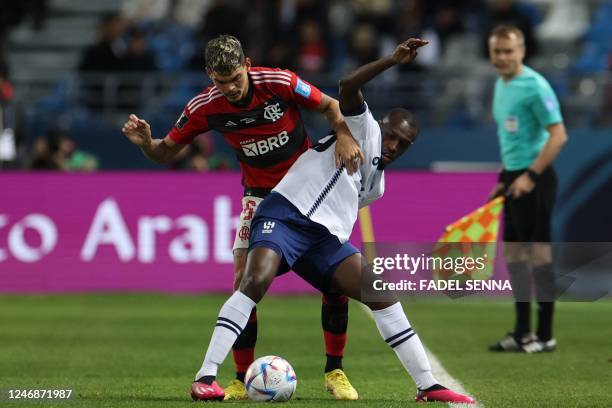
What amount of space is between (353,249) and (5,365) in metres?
3.18

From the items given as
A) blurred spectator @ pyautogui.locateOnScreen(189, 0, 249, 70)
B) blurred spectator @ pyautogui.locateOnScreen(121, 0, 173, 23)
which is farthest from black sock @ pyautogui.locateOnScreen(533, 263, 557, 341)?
blurred spectator @ pyautogui.locateOnScreen(121, 0, 173, 23)

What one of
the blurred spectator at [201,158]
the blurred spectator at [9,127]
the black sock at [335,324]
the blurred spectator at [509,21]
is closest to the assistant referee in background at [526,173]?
the black sock at [335,324]

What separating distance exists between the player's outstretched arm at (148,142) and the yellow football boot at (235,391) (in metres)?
1.44

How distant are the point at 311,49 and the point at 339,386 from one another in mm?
12120

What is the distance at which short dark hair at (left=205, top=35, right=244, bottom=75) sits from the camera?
730 centimetres

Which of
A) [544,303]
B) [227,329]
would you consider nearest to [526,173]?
[544,303]

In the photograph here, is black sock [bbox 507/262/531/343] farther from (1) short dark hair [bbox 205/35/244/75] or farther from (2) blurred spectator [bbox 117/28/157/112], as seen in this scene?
(2) blurred spectator [bbox 117/28/157/112]

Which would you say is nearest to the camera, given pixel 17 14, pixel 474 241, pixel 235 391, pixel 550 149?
pixel 235 391

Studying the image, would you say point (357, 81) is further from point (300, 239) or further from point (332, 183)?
point (300, 239)

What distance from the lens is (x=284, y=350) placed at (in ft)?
34.0

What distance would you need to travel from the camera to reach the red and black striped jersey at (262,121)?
7.75 metres

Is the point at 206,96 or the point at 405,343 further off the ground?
the point at 206,96

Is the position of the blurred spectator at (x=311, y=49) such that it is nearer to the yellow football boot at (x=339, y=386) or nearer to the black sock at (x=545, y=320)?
the black sock at (x=545, y=320)

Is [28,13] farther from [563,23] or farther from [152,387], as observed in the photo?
[152,387]
